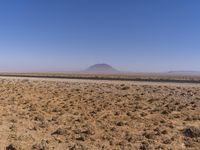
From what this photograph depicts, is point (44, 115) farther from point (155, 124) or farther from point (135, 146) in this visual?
point (135, 146)

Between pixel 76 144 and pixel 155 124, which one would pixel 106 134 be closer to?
pixel 76 144

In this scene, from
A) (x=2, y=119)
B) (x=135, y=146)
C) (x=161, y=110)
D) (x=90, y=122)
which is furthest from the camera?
(x=161, y=110)

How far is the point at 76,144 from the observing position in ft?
37.6

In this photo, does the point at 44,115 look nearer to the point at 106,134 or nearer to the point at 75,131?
the point at 75,131

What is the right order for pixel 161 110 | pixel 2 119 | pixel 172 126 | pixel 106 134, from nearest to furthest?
pixel 106 134 < pixel 172 126 < pixel 2 119 < pixel 161 110

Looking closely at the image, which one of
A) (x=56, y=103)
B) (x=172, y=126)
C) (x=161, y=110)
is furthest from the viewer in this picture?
(x=56, y=103)

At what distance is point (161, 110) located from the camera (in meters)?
18.3

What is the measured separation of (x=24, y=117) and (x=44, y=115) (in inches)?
43.5

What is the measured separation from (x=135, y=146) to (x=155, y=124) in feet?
11.8

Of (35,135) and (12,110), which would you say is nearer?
(35,135)

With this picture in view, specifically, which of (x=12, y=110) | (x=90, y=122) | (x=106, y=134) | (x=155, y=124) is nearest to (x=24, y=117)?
(x=12, y=110)

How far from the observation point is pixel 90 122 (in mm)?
15242

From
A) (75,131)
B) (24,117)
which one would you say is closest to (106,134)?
(75,131)

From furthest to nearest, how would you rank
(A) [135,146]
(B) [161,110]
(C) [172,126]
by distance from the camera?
(B) [161,110]
(C) [172,126]
(A) [135,146]
